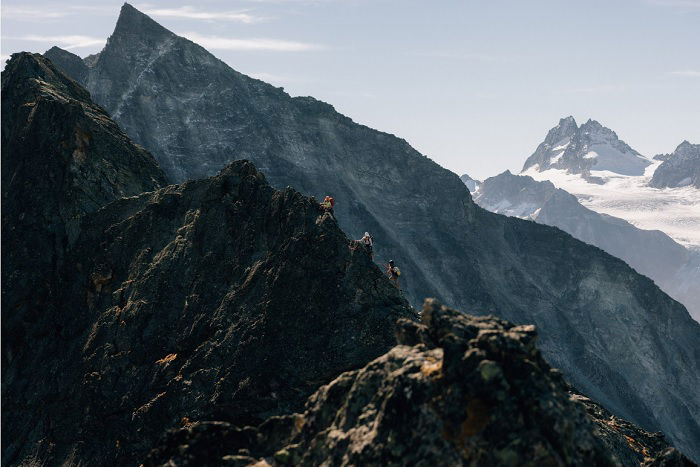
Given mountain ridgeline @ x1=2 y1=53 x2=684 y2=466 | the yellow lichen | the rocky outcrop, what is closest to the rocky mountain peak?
mountain ridgeline @ x1=2 y1=53 x2=684 y2=466

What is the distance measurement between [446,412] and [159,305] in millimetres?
24245

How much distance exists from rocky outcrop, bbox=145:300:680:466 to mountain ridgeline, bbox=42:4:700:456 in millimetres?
116986

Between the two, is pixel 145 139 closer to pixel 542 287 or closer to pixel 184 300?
pixel 542 287

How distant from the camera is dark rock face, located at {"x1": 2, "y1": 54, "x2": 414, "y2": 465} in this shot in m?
36.9

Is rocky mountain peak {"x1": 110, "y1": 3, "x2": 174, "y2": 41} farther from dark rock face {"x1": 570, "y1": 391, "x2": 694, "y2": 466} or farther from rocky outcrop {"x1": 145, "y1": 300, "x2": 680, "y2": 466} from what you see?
rocky outcrop {"x1": 145, "y1": 300, "x2": 680, "y2": 466}

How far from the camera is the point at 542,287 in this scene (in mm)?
179375

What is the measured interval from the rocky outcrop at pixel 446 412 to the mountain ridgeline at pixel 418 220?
116986 mm

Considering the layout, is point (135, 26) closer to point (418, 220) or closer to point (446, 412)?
point (418, 220)

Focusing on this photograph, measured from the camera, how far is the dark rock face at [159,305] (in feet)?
121

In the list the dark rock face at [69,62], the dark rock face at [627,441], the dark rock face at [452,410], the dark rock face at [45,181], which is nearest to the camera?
the dark rock face at [452,410]

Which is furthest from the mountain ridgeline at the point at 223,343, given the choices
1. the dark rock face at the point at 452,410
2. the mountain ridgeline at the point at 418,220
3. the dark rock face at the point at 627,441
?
the mountain ridgeline at the point at 418,220

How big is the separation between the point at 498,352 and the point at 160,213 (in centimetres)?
3093

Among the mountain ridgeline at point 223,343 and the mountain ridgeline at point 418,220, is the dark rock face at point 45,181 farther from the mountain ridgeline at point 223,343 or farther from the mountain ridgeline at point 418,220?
the mountain ridgeline at point 418,220

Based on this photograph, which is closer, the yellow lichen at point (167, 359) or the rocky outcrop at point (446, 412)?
the rocky outcrop at point (446, 412)
